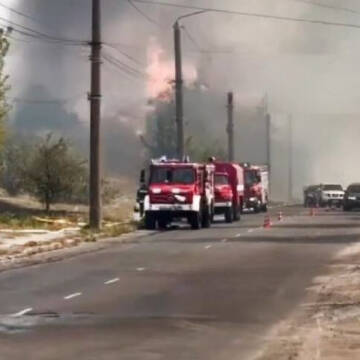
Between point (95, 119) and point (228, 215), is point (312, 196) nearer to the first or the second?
point (228, 215)

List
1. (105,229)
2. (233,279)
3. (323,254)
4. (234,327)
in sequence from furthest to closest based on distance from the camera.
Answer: (105,229)
(323,254)
(233,279)
(234,327)

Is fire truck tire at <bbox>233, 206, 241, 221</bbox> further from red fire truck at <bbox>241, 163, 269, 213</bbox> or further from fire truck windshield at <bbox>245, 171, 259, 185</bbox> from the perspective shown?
fire truck windshield at <bbox>245, 171, 259, 185</bbox>

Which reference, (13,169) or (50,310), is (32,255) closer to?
(50,310)

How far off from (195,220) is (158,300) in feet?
91.6

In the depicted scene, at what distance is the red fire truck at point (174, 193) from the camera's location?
4655 centimetres

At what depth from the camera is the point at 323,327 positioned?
16.2 meters

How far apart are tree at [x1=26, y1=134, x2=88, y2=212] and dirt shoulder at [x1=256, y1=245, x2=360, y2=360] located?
3474 centimetres

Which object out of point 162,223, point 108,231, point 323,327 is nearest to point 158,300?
point 323,327

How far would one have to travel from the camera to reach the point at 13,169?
70.0m

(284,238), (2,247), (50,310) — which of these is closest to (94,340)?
(50,310)

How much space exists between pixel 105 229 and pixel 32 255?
12.7 meters

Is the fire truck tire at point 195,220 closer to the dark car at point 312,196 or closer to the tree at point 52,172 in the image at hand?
the tree at point 52,172

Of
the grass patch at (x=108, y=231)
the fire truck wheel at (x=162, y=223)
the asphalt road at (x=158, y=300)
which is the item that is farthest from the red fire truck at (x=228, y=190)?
the asphalt road at (x=158, y=300)

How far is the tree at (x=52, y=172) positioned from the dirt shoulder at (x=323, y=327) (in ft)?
114
